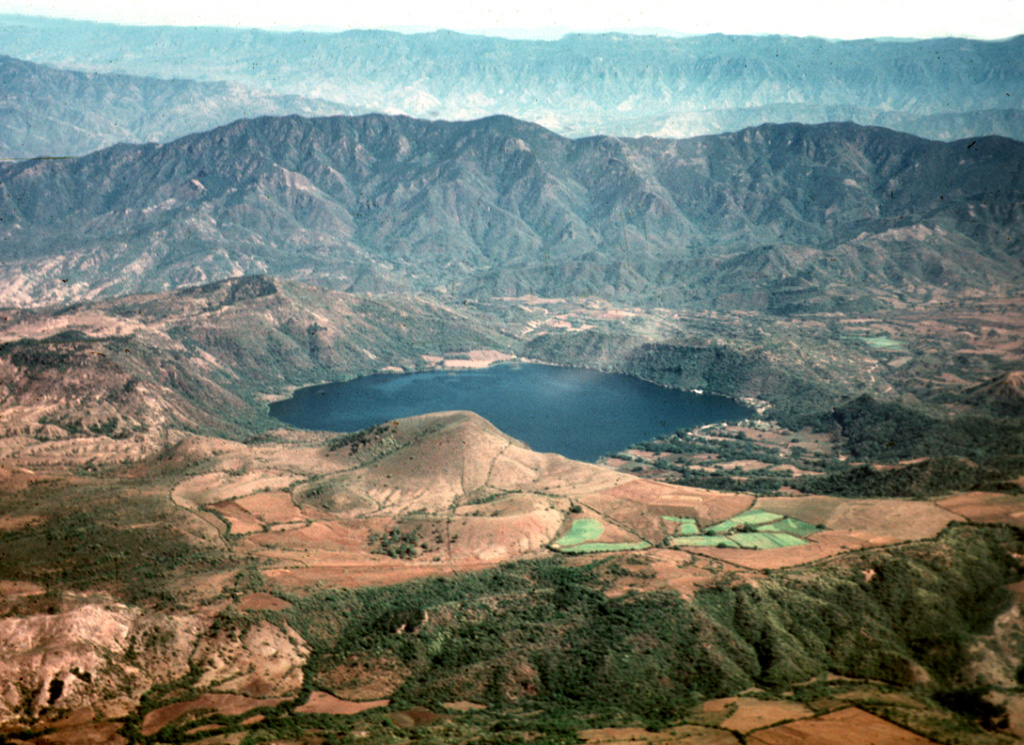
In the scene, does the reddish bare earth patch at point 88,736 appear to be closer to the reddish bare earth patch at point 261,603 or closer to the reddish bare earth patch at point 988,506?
the reddish bare earth patch at point 261,603

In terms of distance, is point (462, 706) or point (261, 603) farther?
point (261, 603)

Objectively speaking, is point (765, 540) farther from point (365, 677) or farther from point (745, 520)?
point (365, 677)

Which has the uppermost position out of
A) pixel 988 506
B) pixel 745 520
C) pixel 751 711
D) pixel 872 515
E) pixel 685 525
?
pixel 988 506

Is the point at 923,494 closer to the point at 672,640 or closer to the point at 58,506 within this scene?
the point at 672,640

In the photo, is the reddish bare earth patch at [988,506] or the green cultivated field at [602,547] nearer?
the reddish bare earth patch at [988,506]

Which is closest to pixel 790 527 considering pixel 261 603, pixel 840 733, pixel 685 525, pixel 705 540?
pixel 705 540

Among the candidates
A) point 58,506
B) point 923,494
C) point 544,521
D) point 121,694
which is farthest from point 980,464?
point 58,506

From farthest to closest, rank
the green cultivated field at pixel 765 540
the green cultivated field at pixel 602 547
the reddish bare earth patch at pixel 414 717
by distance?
the green cultivated field at pixel 602 547 → the green cultivated field at pixel 765 540 → the reddish bare earth patch at pixel 414 717

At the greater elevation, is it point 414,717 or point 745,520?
point 745,520

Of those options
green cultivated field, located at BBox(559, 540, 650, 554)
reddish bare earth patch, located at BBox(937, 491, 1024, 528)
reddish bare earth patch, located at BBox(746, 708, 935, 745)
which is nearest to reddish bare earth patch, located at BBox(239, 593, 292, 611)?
green cultivated field, located at BBox(559, 540, 650, 554)

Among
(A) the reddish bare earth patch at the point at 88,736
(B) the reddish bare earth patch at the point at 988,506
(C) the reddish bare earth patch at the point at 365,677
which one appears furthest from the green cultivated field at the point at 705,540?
(A) the reddish bare earth patch at the point at 88,736
